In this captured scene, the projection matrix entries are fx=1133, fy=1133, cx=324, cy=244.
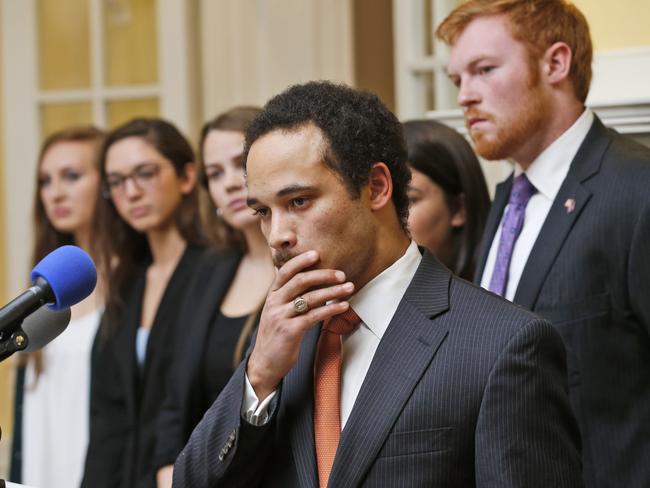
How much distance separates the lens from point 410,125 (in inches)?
127

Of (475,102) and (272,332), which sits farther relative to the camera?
(475,102)

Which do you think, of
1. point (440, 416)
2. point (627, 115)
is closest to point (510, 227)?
point (627, 115)

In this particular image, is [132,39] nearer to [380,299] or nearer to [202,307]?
[202,307]

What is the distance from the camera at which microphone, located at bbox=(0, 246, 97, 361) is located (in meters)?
1.60

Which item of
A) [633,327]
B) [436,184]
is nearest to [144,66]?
[436,184]

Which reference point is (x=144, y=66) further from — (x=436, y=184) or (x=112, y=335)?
(x=436, y=184)

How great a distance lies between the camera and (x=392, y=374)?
191 centimetres

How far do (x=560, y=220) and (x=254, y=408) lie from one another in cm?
96

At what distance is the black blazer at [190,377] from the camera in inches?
136

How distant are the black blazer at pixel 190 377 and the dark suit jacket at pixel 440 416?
1443 mm

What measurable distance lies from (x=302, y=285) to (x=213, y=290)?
1.66 meters

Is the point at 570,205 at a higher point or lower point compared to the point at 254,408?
higher

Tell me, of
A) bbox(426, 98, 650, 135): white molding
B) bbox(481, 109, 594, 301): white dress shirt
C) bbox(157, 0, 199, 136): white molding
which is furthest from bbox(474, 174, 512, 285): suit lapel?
bbox(157, 0, 199, 136): white molding

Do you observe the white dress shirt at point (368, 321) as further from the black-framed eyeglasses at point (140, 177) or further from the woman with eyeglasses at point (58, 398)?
the woman with eyeglasses at point (58, 398)
